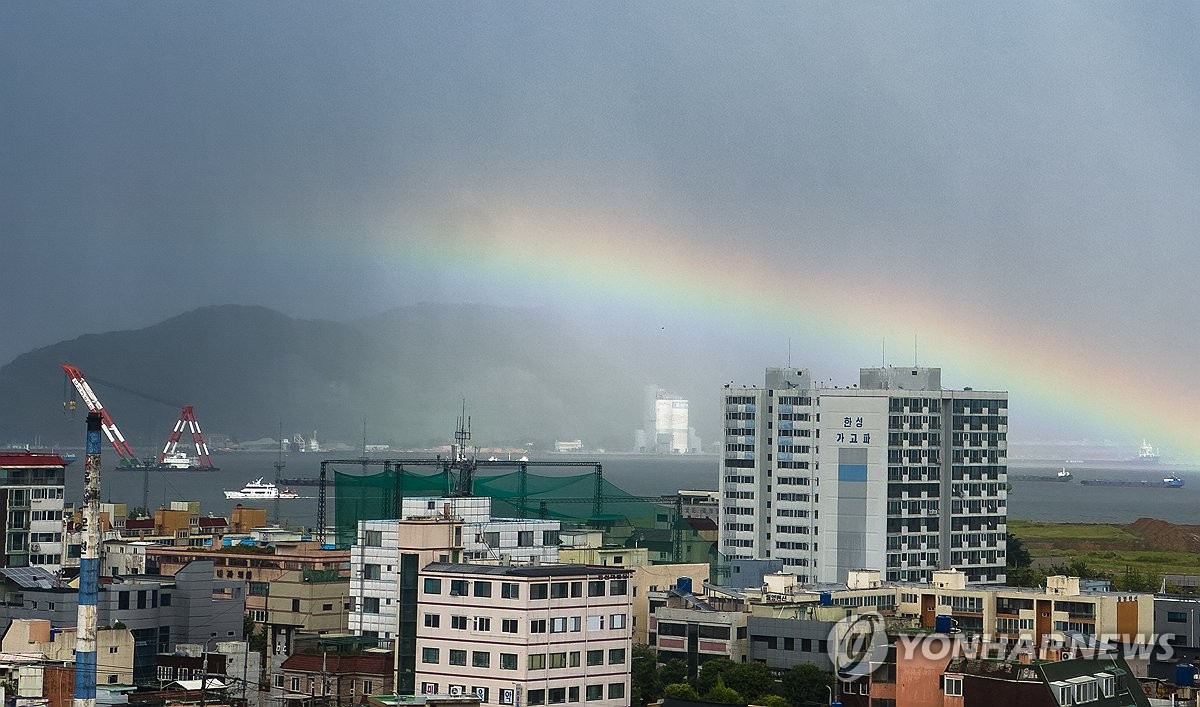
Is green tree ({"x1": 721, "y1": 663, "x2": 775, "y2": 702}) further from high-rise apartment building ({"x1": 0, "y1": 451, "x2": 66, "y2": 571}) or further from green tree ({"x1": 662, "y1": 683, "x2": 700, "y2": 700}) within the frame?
high-rise apartment building ({"x1": 0, "y1": 451, "x2": 66, "y2": 571})

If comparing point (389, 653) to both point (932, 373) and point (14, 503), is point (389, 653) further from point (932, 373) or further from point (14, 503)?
point (932, 373)

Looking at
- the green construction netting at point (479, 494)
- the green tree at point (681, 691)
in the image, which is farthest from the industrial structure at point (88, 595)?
the green construction netting at point (479, 494)

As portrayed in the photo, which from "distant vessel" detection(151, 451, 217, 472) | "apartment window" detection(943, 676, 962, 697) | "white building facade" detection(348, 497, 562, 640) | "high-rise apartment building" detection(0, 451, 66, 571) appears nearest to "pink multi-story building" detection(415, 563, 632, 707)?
"white building facade" detection(348, 497, 562, 640)

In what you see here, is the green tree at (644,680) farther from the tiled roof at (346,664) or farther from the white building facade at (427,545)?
the tiled roof at (346,664)

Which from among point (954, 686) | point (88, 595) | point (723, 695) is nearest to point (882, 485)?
point (723, 695)

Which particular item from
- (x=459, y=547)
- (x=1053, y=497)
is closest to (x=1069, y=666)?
(x=459, y=547)

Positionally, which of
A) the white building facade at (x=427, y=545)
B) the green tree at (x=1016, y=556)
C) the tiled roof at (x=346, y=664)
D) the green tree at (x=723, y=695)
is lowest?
the green tree at (x=723, y=695)

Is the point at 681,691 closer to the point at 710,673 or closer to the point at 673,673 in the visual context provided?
the point at 710,673

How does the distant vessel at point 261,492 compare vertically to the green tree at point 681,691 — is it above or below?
above
